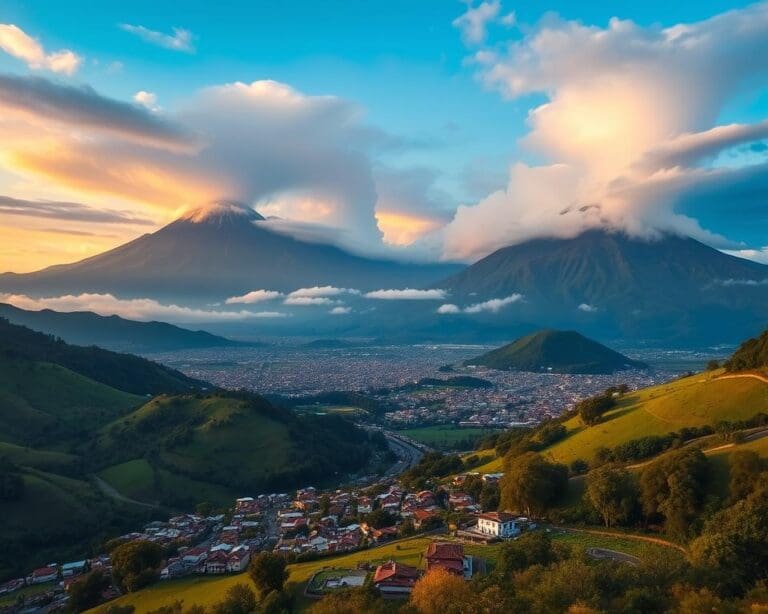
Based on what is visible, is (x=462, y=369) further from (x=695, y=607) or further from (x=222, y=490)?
(x=695, y=607)

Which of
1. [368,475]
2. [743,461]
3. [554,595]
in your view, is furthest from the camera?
[368,475]

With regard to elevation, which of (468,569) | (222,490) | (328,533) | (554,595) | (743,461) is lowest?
(222,490)

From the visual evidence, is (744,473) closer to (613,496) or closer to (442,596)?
(613,496)

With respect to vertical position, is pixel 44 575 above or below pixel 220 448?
below

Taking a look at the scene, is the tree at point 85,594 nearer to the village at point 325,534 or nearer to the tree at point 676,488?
the village at point 325,534

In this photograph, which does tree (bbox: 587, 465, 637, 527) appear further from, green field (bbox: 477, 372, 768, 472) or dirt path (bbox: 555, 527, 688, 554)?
green field (bbox: 477, 372, 768, 472)

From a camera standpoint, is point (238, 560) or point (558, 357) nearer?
point (238, 560)

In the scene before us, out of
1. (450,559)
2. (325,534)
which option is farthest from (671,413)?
(325,534)

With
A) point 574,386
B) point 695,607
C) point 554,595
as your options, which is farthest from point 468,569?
point 574,386
